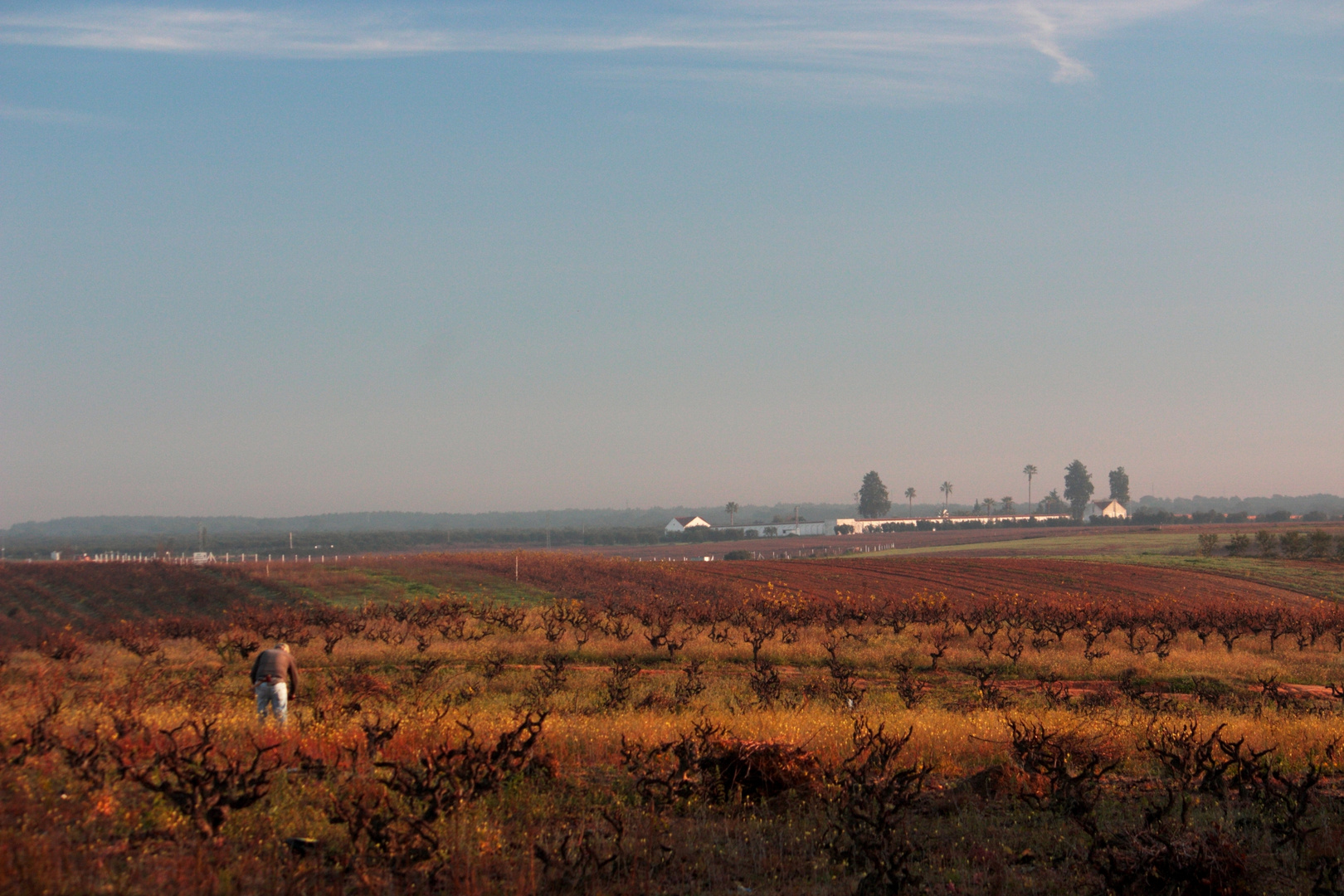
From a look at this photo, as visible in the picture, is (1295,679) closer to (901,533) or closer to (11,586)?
(11,586)

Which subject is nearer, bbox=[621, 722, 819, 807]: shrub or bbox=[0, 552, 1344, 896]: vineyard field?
bbox=[0, 552, 1344, 896]: vineyard field

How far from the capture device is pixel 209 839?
5973mm

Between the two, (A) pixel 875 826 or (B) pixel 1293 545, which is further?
(B) pixel 1293 545

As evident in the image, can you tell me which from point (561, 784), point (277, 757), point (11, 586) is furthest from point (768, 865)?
point (11, 586)

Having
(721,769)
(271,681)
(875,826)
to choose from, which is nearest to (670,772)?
(721,769)

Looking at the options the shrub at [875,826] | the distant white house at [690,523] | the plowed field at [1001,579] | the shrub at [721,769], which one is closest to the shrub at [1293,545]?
the plowed field at [1001,579]

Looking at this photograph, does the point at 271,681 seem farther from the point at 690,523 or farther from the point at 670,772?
the point at 690,523

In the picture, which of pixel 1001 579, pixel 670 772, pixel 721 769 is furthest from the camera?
pixel 1001 579

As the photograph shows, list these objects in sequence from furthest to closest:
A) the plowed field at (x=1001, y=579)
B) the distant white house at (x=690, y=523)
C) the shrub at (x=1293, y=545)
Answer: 1. the distant white house at (x=690, y=523)
2. the shrub at (x=1293, y=545)
3. the plowed field at (x=1001, y=579)

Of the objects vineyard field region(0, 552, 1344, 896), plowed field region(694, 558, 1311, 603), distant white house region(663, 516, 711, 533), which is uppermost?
vineyard field region(0, 552, 1344, 896)

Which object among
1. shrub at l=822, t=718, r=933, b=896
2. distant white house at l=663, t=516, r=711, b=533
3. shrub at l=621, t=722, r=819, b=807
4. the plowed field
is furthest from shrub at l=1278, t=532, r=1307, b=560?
distant white house at l=663, t=516, r=711, b=533

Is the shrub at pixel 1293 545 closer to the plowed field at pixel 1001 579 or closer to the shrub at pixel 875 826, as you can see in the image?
the plowed field at pixel 1001 579

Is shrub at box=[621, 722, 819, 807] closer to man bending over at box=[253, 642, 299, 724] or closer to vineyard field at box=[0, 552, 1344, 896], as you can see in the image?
vineyard field at box=[0, 552, 1344, 896]

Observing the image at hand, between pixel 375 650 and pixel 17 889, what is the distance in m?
17.6
